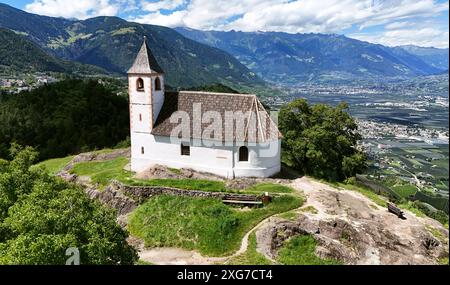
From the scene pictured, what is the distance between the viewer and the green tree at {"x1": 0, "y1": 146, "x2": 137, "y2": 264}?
15133 millimetres

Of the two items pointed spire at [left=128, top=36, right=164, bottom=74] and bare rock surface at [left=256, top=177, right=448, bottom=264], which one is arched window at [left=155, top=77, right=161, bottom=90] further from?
bare rock surface at [left=256, top=177, right=448, bottom=264]

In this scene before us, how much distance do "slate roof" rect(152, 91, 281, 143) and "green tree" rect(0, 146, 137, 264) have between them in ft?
52.0

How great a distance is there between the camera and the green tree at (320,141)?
4209 centimetres

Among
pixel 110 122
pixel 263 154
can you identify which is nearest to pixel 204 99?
pixel 263 154

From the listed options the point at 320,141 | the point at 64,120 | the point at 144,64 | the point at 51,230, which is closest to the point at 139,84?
the point at 144,64

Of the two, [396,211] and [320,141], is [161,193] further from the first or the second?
[396,211]

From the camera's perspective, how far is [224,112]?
38344mm

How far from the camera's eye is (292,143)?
43.4 m

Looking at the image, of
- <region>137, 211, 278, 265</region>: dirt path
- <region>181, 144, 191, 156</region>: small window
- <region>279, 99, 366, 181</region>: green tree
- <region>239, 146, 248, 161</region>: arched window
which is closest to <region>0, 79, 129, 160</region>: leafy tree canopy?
<region>181, 144, 191, 156</region>: small window

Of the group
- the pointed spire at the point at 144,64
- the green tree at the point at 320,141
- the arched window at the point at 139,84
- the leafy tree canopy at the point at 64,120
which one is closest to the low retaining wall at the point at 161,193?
the arched window at the point at 139,84

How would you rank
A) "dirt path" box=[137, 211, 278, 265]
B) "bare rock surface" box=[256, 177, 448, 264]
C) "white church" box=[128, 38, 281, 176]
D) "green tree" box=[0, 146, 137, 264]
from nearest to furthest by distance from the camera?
"green tree" box=[0, 146, 137, 264]
"bare rock surface" box=[256, 177, 448, 264]
"dirt path" box=[137, 211, 278, 265]
"white church" box=[128, 38, 281, 176]
